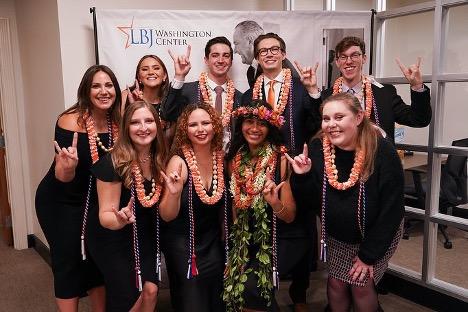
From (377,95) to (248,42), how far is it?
108cm

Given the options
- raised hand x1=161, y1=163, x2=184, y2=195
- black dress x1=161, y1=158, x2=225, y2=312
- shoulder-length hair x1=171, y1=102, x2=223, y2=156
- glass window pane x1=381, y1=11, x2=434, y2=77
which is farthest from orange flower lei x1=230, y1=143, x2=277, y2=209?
glass window pane x1=381, y1=11, x2=434, y2=77

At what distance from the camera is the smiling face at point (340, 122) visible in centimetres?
207

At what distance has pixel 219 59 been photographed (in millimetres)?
2756

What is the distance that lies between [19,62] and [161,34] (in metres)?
1.68

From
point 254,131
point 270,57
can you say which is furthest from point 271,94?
point 254,131

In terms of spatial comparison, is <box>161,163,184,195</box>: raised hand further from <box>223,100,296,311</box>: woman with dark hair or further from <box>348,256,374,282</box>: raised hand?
<box>348,256,374,282</box>: raised hand

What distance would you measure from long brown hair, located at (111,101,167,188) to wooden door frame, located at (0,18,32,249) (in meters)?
2.32

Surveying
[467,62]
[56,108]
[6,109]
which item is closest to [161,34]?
[56,108]

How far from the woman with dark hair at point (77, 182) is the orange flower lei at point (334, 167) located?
43.9 inches

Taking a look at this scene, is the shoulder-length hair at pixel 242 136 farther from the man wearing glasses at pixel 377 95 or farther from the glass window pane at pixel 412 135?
the glass window pane at pixel 412 135

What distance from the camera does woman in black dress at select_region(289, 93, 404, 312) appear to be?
207 cm

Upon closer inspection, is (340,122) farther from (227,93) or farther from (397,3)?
(397,3)

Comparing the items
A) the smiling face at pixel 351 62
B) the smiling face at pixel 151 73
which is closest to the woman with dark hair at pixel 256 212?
the smiling face at pixel 351 62

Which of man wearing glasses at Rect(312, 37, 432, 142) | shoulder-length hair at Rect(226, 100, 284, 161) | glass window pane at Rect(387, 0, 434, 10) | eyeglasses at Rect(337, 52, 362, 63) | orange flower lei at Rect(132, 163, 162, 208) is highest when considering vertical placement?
glass window pane at Rect(387, 0, 434, 10)
